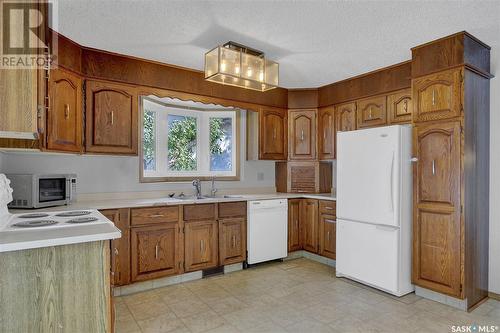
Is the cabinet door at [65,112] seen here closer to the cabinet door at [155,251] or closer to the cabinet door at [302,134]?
the cabinet door at [155,251]

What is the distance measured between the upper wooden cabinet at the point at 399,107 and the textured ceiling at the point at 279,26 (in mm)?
411

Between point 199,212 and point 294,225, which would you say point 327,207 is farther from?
point 199,212

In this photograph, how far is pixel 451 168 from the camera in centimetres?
276

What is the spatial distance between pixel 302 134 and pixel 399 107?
53.4 inches

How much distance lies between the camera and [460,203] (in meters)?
2.69

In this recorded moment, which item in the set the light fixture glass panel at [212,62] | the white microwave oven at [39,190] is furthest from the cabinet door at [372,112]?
the white microwave oven at [39,190]

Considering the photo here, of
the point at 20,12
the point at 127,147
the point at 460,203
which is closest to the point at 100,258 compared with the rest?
the point at 20,12

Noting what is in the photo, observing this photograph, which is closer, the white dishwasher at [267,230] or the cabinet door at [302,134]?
the white dishwasher at [267,230]

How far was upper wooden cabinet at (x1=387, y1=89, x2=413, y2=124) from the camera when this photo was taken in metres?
3.41

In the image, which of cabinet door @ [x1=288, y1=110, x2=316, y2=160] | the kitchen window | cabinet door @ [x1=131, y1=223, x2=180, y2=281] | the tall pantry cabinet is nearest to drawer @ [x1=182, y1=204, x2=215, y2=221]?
cabinet door @ [x1=131, y1=223, x2=180, y2=281]

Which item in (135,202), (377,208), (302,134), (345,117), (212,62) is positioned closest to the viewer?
(212,62)

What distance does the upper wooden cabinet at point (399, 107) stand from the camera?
3.41 metres

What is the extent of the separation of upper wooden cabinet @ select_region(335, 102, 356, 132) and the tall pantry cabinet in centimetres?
97

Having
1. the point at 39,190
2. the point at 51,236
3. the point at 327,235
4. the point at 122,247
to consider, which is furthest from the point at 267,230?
the point at 51,236
